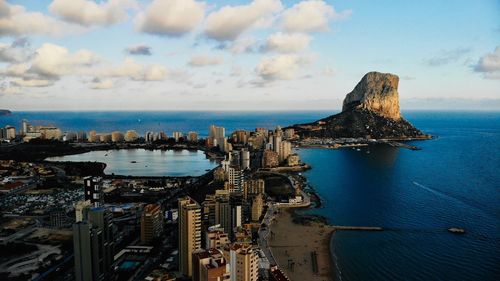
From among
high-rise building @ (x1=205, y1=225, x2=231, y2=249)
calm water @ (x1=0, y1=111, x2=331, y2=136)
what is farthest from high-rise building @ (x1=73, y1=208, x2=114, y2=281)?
calm water @ (x1=0, y1=111, x2=331, y2=136)

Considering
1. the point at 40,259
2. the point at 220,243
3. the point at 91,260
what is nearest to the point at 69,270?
the point at 40,259

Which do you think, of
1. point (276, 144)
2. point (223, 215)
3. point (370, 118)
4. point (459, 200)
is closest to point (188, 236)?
point (223, 215)

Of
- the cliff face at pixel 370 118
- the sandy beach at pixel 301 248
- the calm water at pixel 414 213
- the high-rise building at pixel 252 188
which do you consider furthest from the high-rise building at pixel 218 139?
the sandy beach at pixel 301 248

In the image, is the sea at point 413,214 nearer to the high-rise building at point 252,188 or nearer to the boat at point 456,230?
the boat at point 456,230

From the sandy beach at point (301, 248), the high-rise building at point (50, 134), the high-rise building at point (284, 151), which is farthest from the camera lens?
the high-rise building at point (50, 134)

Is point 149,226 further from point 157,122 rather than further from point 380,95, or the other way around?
point 157,122

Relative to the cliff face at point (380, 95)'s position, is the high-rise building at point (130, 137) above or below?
below
